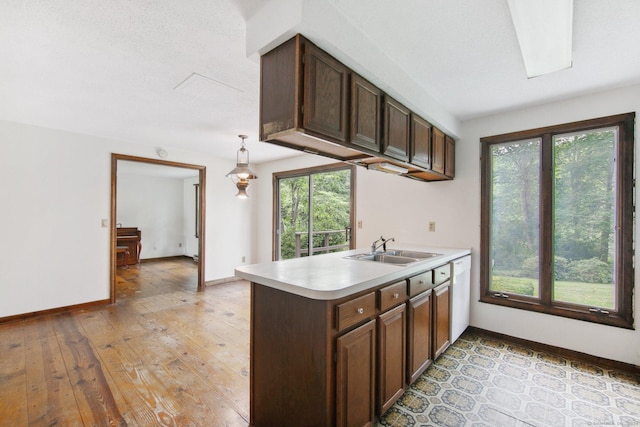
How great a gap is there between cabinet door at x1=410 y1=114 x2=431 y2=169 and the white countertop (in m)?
0.88

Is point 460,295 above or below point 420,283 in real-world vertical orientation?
below

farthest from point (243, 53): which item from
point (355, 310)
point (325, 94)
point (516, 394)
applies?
point (516, 394)

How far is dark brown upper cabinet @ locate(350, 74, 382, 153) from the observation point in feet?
5.85

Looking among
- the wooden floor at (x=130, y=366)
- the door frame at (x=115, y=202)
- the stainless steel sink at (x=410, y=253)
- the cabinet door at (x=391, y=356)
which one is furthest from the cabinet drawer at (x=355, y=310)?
the door frame at (x=115, y=202)

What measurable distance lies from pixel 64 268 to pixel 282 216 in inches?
126

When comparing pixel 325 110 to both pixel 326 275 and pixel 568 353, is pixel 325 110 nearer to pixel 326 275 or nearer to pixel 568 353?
pixel 326 275

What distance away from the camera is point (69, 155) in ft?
12.2

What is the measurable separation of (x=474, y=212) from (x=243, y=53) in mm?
2706

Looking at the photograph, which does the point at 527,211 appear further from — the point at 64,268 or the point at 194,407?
the point at 64,268

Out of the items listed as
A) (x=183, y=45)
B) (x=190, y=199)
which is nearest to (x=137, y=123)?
(x=183, y=45)

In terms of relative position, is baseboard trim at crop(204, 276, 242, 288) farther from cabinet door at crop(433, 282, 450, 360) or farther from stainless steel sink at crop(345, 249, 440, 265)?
cabinet door at crop(433, 282, 450, 360)

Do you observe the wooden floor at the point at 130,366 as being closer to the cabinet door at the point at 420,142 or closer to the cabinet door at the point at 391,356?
the cabinet door at the point at 391,356

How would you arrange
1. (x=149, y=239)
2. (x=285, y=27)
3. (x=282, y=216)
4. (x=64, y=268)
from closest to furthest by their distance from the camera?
(x=285, y=27) → (x=64, y=268) → (x=282, y=216) → (x=149, y=239)

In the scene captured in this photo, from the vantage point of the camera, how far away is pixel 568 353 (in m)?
2.59
